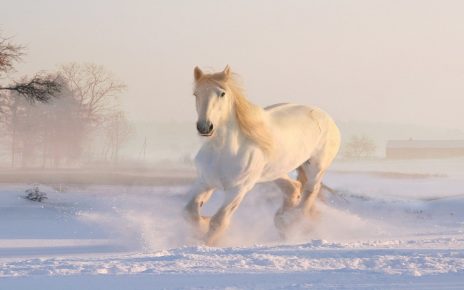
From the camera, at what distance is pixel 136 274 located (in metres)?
5.43

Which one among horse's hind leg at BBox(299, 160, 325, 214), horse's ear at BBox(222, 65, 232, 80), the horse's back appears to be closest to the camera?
horse's ear at BBox(222, 65, 232, 80)

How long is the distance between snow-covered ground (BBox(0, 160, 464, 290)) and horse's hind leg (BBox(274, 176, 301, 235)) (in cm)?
22

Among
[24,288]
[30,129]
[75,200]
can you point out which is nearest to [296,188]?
[24,288]

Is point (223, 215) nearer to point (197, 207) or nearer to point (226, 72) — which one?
point (197, 207)

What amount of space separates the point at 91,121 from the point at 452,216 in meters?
18.7

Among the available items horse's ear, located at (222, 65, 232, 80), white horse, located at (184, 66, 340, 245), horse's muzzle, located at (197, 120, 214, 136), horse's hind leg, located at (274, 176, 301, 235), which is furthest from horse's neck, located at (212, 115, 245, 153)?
horse's hind leg, located at (274, 176, 301, 235)

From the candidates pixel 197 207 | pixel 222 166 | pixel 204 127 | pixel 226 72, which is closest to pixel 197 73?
pixel 226 72

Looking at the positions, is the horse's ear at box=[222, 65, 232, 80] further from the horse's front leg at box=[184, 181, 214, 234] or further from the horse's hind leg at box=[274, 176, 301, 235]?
the horse's hind leg at box=[274, 176, 301, 235]

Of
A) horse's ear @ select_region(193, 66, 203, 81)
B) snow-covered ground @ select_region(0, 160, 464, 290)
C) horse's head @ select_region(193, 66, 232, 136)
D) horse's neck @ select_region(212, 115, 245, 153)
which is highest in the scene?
horse's ear @ select_region(193, 66, 203, 81)

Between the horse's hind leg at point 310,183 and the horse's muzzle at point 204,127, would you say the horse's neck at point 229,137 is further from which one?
the horse's hind leg at point 310,183

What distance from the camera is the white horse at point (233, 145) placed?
7402mm

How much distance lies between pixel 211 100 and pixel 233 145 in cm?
66

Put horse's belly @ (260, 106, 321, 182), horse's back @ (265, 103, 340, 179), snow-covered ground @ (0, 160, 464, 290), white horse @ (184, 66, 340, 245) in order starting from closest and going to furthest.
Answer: snow-covered ground @ (0, 160, 464, 290), white horse @ (184, 66, 340, 245), horse's belly @ (260, 106, 321, 182), horse's back @ (265, 103, 340, 179)

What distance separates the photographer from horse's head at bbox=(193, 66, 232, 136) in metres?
7.17
